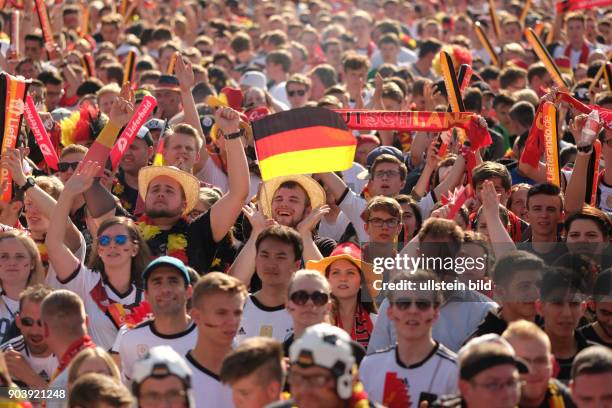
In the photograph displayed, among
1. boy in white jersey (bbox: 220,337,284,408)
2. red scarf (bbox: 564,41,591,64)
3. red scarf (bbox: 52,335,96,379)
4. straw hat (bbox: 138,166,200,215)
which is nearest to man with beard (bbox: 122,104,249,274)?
straw hat (bbox: 138,166,200,215)

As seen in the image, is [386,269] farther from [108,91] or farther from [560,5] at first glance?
[560,5]

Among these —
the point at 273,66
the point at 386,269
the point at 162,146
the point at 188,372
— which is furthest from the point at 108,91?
the point at 188,372

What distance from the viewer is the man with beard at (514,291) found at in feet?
23.5

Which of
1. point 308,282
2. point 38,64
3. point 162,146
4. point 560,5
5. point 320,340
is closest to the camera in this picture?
point 320,340

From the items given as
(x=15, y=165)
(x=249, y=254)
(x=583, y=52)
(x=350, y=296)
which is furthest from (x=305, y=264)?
(x=583, y=52)

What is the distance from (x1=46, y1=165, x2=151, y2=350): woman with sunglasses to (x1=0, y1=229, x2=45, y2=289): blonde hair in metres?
0.10

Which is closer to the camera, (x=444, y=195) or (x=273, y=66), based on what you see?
(x=444, y=195)

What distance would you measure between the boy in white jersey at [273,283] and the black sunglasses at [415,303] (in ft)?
3.10

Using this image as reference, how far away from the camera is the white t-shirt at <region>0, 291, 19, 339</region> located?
7.99 meters

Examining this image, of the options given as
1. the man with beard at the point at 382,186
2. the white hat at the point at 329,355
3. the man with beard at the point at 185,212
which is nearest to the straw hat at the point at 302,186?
the man with beard at the point at 185,212

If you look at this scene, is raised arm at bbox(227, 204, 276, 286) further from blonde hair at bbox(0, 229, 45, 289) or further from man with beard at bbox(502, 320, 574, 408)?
man with beard at bbox(502, 320, 574, 408)

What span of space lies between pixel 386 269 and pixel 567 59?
8445mm

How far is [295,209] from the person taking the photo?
360 inches

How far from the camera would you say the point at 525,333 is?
20.5ft
